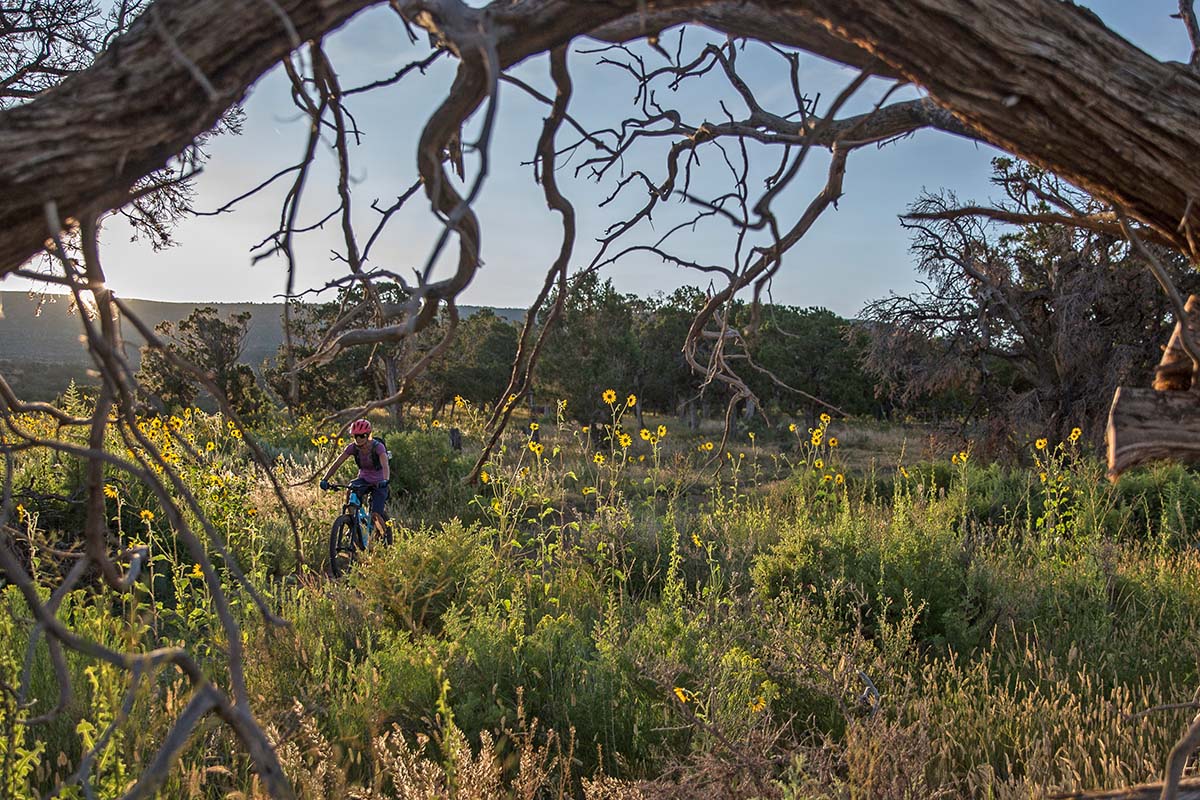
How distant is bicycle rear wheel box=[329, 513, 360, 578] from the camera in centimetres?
691

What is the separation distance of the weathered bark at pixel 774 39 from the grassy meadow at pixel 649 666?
1.52ft

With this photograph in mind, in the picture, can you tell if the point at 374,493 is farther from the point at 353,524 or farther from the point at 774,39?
the point at 774,39

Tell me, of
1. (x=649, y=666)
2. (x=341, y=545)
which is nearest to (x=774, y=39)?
(x=649, y=666)

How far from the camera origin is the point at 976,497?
8.38 meters

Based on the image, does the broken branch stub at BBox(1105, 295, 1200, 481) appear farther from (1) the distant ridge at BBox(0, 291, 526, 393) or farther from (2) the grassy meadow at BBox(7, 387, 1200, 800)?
(1) the distant ridge at BBox(0, 291, 526, 393)

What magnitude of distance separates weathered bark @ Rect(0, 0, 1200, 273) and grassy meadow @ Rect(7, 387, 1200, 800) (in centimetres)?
46

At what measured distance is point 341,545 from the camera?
282 inches

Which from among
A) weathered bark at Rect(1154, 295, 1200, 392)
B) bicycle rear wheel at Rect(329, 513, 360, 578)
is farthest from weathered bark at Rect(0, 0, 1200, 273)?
bicycle rear wheel at Rect(329, 513, 360, 578)

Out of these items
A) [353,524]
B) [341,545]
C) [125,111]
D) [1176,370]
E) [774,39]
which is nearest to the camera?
[125,111]

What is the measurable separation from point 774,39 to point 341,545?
632 cm

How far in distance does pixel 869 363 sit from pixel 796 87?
43.6 feet

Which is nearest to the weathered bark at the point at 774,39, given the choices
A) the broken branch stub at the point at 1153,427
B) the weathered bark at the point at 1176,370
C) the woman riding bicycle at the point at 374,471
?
the weathered bark at the point at 1176,370

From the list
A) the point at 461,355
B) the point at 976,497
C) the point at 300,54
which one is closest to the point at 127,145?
the point at 300,54

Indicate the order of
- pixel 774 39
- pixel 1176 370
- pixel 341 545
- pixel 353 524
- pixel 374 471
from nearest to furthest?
pixel 774 39, pixel 1176 370, pixel 353 524, pixel 374 471, pixel 341 545
